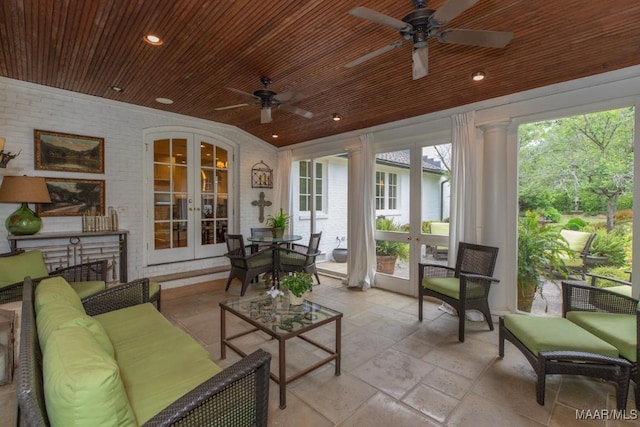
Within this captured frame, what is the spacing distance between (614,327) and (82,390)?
3.20m

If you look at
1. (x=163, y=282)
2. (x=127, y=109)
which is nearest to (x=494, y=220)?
(x=163, y=282)

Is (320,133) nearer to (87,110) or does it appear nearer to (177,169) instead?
(177,169)

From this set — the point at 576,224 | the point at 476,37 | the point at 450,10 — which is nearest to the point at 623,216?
the point at 576,224

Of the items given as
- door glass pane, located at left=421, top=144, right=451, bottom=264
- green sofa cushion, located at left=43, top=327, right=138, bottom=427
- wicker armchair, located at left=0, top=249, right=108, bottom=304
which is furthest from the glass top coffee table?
door glass pane, located at left=421, top=144, right=451, bottom=264

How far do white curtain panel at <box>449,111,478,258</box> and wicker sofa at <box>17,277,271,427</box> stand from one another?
303 cm

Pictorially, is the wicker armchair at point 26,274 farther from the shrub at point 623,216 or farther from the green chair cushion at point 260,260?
the shrub at point 623,216

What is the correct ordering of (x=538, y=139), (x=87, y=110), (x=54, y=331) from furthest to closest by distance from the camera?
(x=87, y=110)
(x=538, y=139)
(x=54, y=331)

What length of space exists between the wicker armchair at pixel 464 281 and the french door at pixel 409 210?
0.55 metres

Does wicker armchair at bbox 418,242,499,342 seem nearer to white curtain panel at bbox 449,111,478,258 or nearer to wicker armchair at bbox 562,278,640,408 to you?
white curtain panel at bbox 449,111,478,258

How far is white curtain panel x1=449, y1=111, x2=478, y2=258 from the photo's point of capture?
3.61 m

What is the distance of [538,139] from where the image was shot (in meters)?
3.46

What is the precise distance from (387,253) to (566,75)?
3.05 m

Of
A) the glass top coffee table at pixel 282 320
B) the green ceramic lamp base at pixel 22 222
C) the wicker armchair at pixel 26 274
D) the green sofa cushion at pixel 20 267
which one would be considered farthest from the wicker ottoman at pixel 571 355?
the green ceramic lamp base at pixel 22 222

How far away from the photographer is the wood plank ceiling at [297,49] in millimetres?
2197
